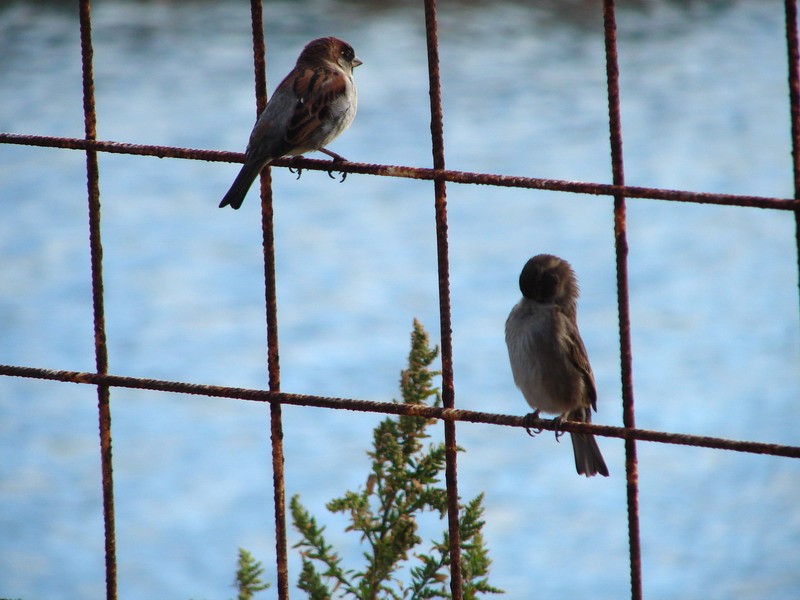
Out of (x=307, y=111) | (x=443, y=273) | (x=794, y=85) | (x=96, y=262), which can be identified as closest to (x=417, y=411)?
(x=443, y=273)

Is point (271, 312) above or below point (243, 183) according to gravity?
below

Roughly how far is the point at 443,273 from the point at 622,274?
0.33 metres

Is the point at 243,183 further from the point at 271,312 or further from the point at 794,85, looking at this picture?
the point at 794,85

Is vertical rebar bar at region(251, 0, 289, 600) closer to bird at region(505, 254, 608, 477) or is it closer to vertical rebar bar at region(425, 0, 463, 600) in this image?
vertical rebar bar at region(425, 0, 463, 600)

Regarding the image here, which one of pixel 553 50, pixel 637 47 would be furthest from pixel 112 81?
pixel 637 47

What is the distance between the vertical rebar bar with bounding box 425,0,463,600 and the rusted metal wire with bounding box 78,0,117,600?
0.67 meters

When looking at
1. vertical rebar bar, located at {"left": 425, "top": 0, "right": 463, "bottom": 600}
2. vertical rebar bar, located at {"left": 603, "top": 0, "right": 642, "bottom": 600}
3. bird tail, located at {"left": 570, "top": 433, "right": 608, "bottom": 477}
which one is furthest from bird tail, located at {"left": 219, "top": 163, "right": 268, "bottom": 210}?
vertical rebar bar, located at {"left": 603, "top": 0, "right": 642, "bottom": 600}

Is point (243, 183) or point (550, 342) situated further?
point (550, 342)

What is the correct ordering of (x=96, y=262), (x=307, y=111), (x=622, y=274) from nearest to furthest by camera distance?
1. (x=622, y=274)
2. (x=96, y=262)
3. (x=307, y=111)

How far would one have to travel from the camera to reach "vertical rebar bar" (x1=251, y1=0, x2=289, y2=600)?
2.27 metres

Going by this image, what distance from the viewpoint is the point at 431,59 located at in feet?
6.98

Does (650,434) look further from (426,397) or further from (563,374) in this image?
(563,374)

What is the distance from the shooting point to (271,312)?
2291 millimetres

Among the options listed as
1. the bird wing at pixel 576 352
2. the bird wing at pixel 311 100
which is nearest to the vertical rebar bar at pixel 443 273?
the bird wing at pixel 576 352
